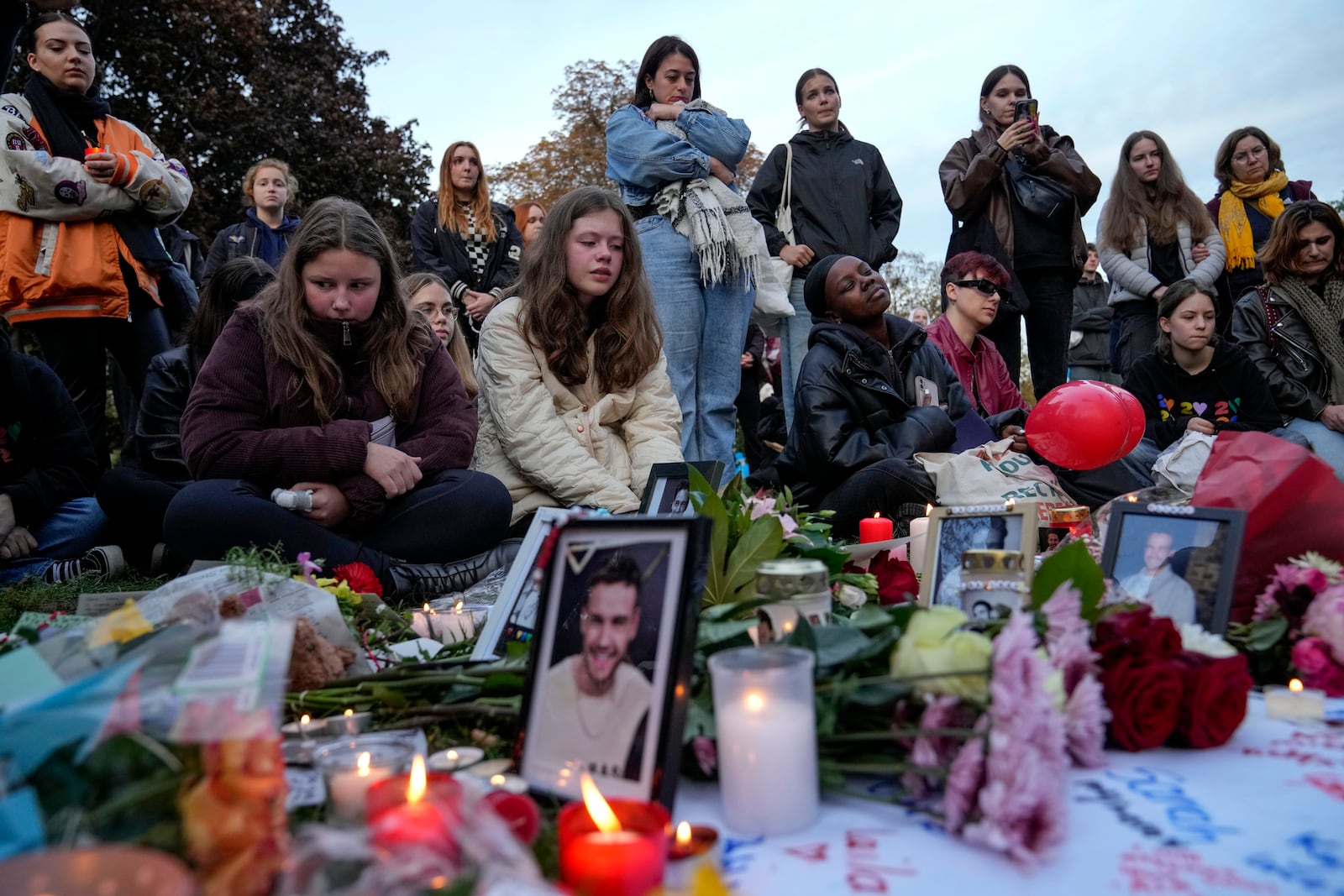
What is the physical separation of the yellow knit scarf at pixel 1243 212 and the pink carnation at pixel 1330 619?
222 inches

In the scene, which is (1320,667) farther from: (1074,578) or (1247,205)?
A: (1247,205)

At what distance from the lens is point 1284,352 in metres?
5.48

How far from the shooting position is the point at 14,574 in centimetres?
384

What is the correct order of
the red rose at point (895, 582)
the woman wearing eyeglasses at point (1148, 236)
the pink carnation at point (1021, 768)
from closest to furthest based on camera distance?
the pink carnation at point (1021, 768) → the red rose at point (895, 582) → the woman wearing eyeglasses at point (1148, 236)

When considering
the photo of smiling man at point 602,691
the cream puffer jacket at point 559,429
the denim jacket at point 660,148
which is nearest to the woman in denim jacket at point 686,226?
the denim jacket at point 660,148

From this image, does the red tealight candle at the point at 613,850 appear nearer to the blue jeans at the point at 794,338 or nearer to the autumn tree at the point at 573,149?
the blue jeans at the point at 794,338

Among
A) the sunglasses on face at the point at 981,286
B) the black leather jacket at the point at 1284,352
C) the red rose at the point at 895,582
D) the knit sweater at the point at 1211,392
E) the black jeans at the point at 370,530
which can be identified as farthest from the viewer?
the black leather jacket at the point at 1284,352

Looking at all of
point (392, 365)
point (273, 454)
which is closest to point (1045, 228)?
point (392, 365)

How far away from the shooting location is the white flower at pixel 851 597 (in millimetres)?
1946

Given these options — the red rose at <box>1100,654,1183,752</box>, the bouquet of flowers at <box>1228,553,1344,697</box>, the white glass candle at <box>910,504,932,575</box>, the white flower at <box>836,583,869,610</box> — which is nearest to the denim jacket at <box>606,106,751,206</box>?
the white glass candle at <box>910,504,932,575</box>

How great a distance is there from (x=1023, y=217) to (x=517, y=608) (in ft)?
15.9

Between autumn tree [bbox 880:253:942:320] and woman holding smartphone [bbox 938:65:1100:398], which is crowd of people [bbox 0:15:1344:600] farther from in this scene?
autumn tree [bbox 880:253:942:320]

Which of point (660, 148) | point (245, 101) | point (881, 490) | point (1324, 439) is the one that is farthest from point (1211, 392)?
point (245, 101)

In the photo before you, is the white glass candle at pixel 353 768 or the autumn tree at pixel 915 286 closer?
the white glass candle at pixel 353 768
